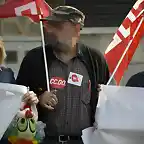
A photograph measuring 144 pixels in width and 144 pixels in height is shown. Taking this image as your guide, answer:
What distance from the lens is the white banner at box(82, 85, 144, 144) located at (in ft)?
11.7

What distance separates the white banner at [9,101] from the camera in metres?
3.43

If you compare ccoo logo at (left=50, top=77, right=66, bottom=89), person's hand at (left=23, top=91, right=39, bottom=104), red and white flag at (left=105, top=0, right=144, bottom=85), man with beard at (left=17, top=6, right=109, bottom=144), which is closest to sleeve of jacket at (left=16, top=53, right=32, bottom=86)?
man with beard at (left=17, top=6, right=109, bottom=144)

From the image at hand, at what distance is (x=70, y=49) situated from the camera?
377 cm

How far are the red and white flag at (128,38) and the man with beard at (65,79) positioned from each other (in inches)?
24.4

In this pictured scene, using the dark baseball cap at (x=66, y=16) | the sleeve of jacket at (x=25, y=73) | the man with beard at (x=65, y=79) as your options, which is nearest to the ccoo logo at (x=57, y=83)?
the man with beard at (x=65, y=79)

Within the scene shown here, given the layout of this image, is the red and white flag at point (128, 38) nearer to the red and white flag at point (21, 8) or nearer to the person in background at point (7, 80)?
the red and white flag at point (21, 8)

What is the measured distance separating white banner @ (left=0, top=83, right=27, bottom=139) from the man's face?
0.46 m

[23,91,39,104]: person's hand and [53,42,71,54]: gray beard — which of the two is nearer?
[23,91,39,104]: person's hand

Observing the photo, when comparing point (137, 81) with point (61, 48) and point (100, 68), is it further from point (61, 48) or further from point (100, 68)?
point (61, 48)

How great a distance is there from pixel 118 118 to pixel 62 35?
711 millimetres

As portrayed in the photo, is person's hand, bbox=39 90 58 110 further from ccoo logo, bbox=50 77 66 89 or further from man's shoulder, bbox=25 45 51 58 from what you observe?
man's shoulder, bbox=25 45 51 58

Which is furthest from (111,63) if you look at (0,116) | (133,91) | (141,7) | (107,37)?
(107,37)

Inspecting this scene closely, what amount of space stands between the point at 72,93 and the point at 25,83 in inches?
14.0

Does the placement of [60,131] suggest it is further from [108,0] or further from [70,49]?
[108,0]
